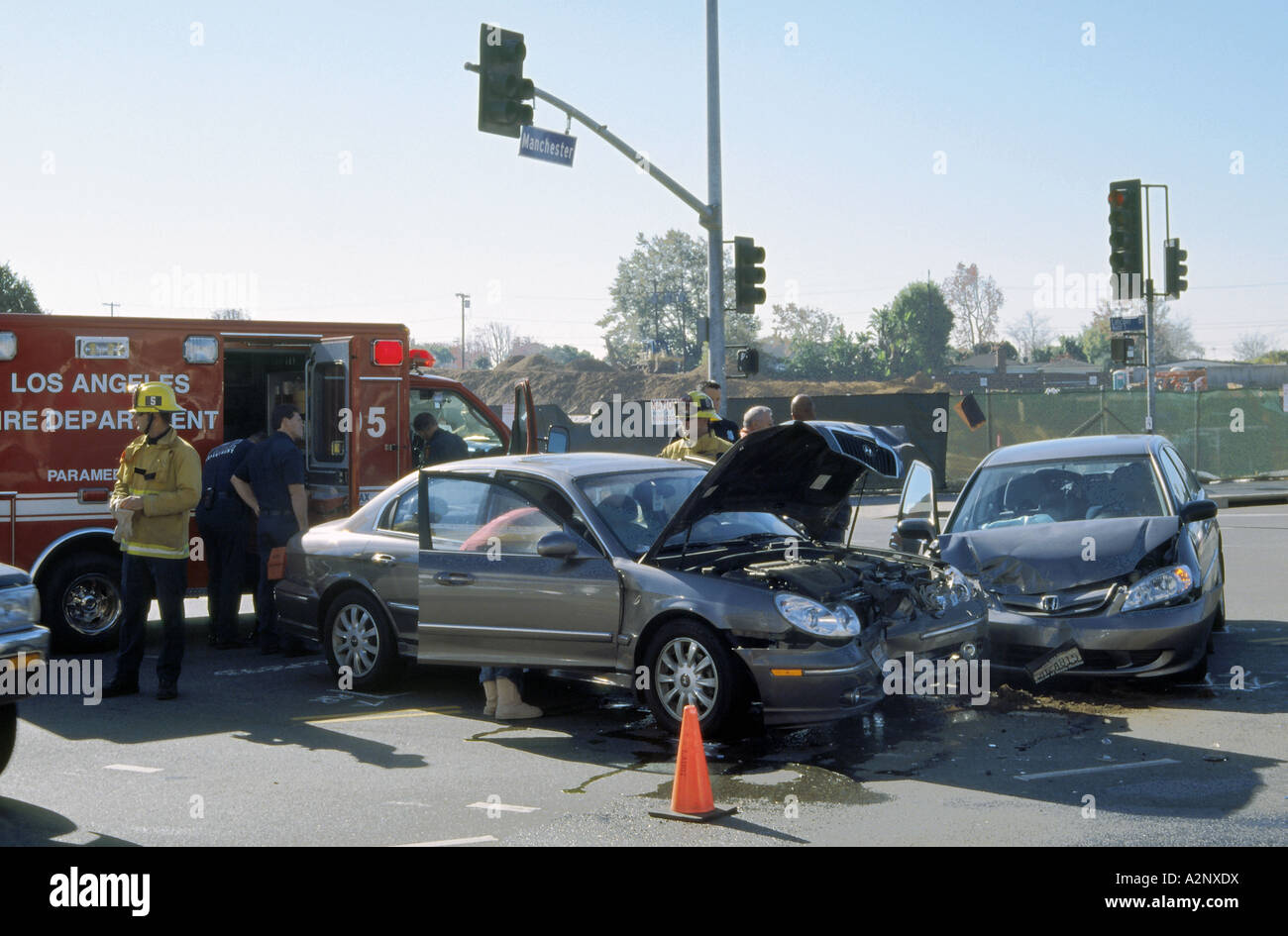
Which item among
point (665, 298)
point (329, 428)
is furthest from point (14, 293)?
point (329, 428)

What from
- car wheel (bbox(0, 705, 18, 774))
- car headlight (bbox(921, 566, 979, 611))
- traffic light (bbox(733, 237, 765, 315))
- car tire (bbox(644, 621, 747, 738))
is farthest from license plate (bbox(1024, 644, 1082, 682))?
traffic light (bbox(733, 237, 765, 315))

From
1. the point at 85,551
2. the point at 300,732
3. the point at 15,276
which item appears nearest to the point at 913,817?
the point at 300,732

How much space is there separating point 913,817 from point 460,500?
12.5 feet

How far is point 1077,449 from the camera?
973 centimetres

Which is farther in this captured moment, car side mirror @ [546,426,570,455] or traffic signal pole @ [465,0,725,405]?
traffic signal pole @ [465,0,725,405]

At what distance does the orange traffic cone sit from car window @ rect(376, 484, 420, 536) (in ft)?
11.7

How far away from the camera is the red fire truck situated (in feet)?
33.7

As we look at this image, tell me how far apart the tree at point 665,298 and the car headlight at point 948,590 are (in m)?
83.0

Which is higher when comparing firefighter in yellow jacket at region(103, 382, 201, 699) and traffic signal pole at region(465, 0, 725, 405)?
traffic signal pole at region(465, 0, 725, 405)

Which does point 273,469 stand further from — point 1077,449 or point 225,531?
point 1077,449

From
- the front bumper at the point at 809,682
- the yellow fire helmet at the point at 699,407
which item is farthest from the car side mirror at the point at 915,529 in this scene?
the yellow fire helmet at the point at 699,407

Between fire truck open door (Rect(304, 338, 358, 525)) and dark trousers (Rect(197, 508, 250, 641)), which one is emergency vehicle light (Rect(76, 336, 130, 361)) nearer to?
dark trousers (Rect(197, 508, 250, 641))
